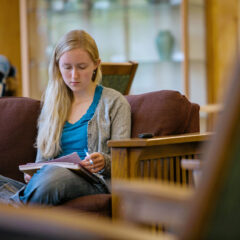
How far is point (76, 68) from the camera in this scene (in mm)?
2184

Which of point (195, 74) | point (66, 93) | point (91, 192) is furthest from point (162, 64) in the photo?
point (91, 192)

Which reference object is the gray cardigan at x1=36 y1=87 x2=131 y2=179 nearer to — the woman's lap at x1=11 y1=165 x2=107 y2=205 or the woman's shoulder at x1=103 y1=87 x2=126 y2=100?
the woman's shoulder at x1=103 y1=87 x2=126 y2=100

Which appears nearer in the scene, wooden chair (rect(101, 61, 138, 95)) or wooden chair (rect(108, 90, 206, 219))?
wooden chair (rect(108, 90, 206, 219))

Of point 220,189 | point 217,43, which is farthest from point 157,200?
point 217,43

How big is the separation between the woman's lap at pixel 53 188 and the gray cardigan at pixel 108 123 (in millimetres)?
248

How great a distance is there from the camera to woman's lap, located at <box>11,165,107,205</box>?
1821 millimetres

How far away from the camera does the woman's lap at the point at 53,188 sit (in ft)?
5.98

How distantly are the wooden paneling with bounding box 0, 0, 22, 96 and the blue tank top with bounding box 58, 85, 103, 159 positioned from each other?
231 centimetres

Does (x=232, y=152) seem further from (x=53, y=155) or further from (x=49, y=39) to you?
(x=49, y=39)

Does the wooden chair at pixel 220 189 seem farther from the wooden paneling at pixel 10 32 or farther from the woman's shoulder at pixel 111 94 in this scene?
the wooden paneling at pixel 10 32

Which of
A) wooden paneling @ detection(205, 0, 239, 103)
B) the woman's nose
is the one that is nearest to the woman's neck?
the woman's nose

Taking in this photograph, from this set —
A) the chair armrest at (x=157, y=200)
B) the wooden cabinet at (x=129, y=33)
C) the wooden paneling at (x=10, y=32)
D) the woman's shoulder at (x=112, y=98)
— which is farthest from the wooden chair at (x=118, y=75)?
the chair armrest at (x=157, y=200)

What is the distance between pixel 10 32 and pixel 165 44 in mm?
1283

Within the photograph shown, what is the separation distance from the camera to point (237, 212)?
768 millimetres
